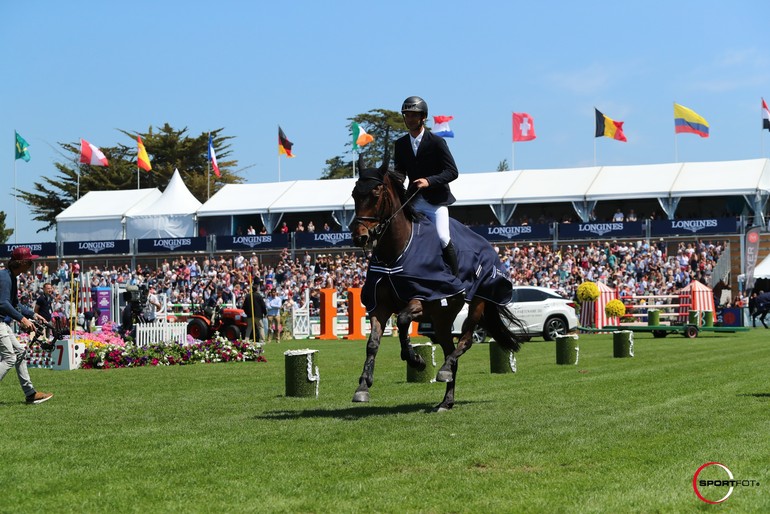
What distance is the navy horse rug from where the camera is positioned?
33.3 ft

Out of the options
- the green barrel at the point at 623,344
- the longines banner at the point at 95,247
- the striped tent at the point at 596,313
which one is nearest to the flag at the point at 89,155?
the longines banner at the point at 95,247

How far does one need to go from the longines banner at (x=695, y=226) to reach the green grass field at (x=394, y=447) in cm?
3542

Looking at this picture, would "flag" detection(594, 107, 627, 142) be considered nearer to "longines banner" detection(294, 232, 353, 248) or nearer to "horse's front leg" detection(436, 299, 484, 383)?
"longines banner" detection(294, 232, 353, 248)

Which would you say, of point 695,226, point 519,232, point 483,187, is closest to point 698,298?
point 695,226

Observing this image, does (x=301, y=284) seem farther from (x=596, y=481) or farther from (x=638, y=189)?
(x=596, y=481)

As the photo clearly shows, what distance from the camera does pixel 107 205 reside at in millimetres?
63406

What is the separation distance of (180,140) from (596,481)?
85.8m

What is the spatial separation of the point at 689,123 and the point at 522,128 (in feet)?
32.4

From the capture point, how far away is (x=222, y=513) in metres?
5.41

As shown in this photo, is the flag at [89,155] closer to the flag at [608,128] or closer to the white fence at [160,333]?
the flag at [608,128]

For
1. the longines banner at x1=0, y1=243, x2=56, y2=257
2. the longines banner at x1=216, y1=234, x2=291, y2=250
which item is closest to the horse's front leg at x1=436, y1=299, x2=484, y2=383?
the longines banner at x1=216, y1=234, x2=291, y2=250

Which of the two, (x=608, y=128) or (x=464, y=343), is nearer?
(x=464, y=343)

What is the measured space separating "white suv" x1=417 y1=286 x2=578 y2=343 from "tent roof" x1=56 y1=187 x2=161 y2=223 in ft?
117

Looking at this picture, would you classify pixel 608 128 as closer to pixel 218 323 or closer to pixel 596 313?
pixel 596 313
